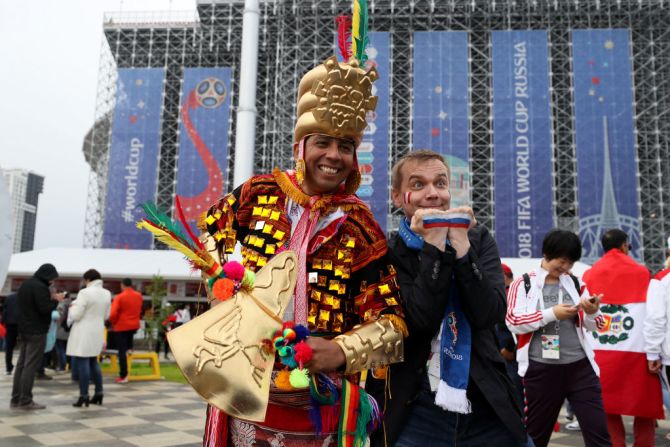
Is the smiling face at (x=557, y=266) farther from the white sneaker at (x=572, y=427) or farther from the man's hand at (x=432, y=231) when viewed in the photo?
the white sneaker at (x=572, y=427)

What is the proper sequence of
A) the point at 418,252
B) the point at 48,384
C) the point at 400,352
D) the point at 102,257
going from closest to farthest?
the point at 400,352
the point at 418,252
the point at 48,384
the point at 102,257

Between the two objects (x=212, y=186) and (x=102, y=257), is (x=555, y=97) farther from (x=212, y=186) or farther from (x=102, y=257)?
(x=102, y=257)

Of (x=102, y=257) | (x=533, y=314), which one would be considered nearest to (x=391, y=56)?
(x=102, y=257)

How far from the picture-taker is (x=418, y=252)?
1.82 metres

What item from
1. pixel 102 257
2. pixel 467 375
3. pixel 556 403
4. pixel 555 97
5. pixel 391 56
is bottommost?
pixel 556 403

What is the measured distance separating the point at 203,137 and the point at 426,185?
72.3 ft

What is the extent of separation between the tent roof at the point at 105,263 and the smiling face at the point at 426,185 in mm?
14283

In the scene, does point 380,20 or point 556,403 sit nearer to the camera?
point 556,403

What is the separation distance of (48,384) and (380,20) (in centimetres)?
1995

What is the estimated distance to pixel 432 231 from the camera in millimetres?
1622

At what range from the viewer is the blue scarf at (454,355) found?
162 centimetres

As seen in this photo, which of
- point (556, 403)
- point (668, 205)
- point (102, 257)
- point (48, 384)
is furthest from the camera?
point (668, 205)

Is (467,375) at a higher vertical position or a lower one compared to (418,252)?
lower

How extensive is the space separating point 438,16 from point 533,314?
863 inches
